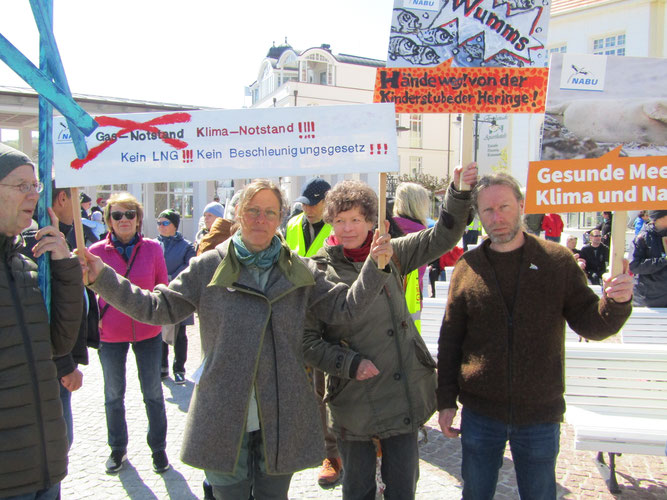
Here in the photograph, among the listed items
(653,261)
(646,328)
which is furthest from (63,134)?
(653,261)

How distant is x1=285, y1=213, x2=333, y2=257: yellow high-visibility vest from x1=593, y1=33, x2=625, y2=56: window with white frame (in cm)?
2707

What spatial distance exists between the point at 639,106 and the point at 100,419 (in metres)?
4.78

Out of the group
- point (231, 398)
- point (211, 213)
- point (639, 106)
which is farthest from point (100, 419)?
point (639, 106)

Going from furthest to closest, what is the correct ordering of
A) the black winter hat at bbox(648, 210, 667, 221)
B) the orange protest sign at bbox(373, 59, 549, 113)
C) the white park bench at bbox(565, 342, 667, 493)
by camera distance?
the black winter hat at bbox(648, 210, 667, 221)
the white park bench at bbox(565, 342, 667, 493)
the orange protest sign at bbox(373, 59, 549, 113)

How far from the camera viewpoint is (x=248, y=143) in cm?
254

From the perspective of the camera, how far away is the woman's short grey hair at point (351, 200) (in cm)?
277

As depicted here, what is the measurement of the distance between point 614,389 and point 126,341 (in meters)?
3.50

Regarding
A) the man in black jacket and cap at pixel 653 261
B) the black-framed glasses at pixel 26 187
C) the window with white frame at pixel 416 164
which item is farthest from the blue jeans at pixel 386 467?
the window with white frame at pixel 416 164

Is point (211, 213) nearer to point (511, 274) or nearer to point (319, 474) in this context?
point (319, 474)

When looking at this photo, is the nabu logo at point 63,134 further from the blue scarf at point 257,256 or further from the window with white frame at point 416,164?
the window with white frame at point 416,164

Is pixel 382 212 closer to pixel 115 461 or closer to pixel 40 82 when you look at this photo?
pixel 40 82

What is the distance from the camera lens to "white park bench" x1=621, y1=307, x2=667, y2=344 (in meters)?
5.07

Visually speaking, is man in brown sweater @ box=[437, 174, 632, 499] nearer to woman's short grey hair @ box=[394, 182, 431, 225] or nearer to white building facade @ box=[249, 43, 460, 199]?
woman's short grey hair @ box=[394, 182, 431, 225]

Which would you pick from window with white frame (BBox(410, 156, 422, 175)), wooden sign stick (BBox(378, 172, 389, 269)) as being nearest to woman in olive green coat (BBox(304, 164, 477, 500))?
wooden sign stick (BBox(378, 172, 389, 269))
